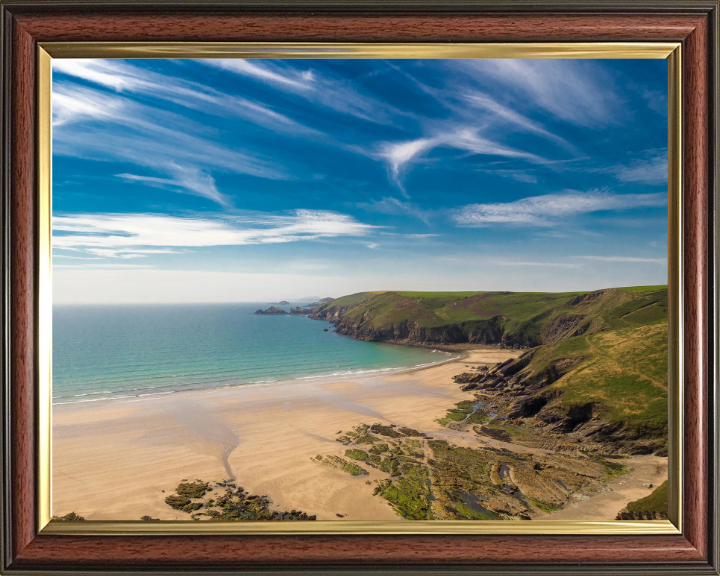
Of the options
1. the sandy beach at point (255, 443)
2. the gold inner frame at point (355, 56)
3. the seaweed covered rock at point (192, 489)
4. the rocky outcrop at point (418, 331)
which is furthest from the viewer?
the rocky outcrop at point (418, 331)

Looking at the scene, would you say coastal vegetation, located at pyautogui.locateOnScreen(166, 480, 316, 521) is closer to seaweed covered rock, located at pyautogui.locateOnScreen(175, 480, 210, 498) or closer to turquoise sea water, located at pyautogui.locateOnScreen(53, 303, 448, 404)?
seaweed covered rock, located at pyautogui.locateOnScreen(175, 480, 210, 498)

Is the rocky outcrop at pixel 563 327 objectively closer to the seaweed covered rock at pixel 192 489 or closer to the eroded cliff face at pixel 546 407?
the eroded cliff face at pixel 546 407

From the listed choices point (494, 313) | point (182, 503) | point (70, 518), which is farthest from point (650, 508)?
point (70, 518)

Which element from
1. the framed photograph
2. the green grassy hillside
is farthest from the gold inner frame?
the green grassy hillside

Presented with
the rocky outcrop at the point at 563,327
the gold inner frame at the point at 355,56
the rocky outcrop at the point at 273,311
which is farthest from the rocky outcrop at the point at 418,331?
the gold inner frame at the point at 355,56

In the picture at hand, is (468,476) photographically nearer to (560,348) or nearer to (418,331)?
(560,348)
